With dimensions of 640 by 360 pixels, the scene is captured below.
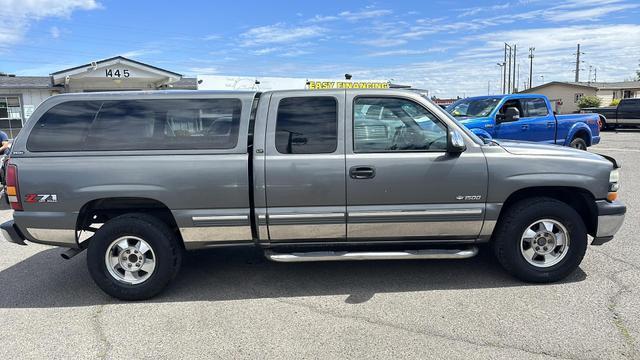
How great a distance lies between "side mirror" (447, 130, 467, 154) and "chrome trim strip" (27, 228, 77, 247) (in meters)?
3.40

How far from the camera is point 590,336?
135 inches

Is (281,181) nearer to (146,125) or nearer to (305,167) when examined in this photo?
(305,167)

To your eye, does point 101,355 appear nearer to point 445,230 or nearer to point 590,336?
point 445,230

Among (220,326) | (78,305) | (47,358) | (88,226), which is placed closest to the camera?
(47,358)

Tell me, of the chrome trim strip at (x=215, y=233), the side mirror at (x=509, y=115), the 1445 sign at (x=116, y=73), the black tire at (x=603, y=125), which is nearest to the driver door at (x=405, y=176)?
the chrome trim strip at (x=215, y=233)

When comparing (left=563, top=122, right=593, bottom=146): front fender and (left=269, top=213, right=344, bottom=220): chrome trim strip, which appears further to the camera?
(left=563, top=122, right=593, bottom=146): front fender

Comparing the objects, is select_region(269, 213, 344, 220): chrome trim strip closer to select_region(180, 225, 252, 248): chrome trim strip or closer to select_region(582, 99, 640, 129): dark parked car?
select_region(180, 225, 252, 248): chrome trim strip

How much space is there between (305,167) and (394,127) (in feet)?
2.92

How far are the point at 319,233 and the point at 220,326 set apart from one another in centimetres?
118

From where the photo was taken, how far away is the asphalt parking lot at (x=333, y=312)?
3.37 m

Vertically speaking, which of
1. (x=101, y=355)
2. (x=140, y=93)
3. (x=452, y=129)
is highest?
(x=140, y=93)

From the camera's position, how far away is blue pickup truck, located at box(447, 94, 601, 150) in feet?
34.7

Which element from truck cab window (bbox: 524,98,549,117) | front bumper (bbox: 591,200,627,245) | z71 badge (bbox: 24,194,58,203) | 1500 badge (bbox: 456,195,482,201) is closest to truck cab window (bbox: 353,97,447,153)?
1500 badge (bbox: 456,195,482,201)

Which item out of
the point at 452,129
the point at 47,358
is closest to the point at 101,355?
the point at 47,358
